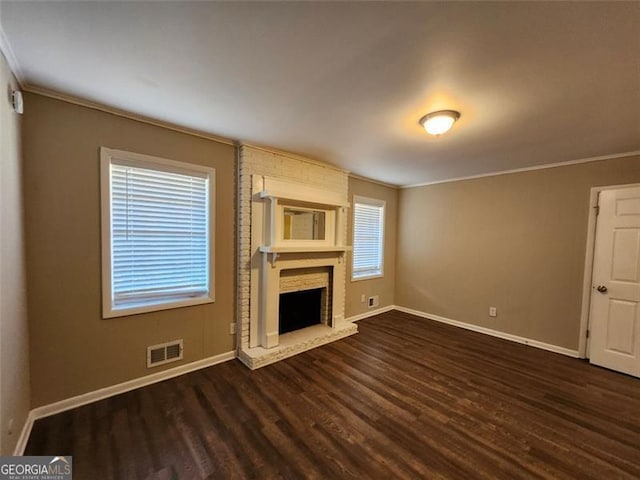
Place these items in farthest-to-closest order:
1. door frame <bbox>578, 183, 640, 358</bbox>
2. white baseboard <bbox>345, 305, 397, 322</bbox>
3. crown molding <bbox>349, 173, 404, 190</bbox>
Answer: white baseboard <bbox>345, 305, 397, 322</bbox>, crown molding <bbox>349, 173, 404, 190</bbox>, door frame <bbox>578, 183, 640, 358</bbox>

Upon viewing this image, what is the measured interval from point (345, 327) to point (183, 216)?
2696mm

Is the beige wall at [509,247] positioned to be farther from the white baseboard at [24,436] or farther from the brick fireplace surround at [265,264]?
the white baseboard at [24,436]

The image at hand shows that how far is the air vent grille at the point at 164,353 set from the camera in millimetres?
2488

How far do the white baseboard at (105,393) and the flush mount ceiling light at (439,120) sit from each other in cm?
320

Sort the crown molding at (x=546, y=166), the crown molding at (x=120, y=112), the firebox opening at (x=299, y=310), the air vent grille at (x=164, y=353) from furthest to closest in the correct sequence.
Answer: the firebox opening at (x=299, y=310), the crown molding at (x=546, y=166), the air vent grille at (x=164, y=353), the crown molding at (x=120, y=112)

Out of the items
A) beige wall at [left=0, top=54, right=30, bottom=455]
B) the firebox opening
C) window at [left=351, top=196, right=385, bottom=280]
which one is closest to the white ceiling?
beige wall at [left=0, top=54, right=30, bottom=455]

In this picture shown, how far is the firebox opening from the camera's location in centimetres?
354

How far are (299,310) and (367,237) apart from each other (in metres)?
1.92

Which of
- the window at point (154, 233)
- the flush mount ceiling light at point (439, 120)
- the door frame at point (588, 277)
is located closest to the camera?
the flush mount ceiling light at point (439, 120)

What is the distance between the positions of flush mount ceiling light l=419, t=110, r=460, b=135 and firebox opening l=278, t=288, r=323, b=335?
2.61 meters

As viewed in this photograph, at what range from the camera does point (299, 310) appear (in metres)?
3.74

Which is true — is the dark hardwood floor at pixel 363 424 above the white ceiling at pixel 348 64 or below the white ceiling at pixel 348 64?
below

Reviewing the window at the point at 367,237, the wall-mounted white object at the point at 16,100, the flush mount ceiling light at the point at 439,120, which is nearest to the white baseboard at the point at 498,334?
the window at the point at 367,237

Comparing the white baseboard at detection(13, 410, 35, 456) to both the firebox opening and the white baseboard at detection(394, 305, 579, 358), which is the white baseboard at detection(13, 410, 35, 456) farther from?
the white baseboard at detection(394, 305, 579, 358)
